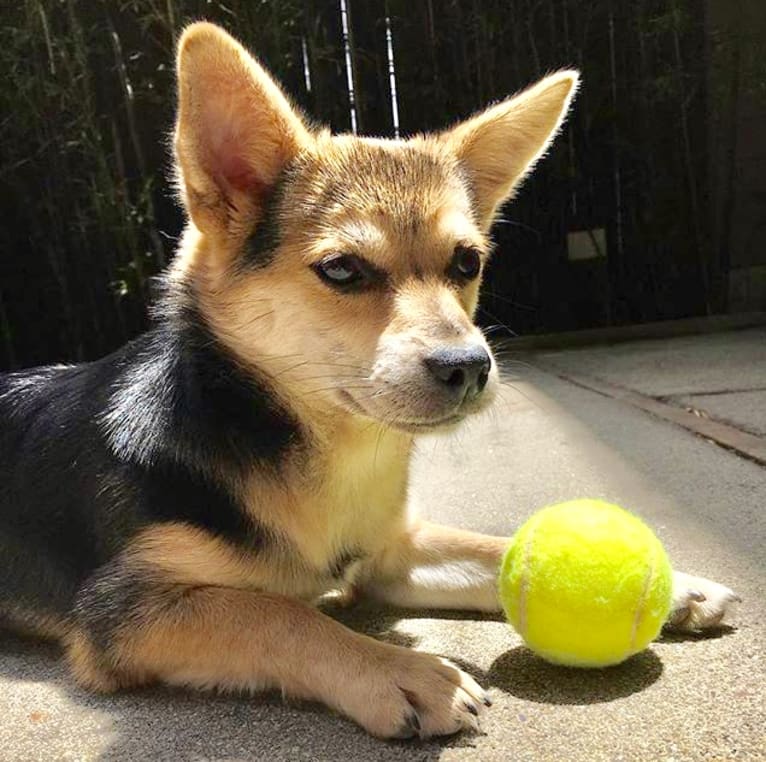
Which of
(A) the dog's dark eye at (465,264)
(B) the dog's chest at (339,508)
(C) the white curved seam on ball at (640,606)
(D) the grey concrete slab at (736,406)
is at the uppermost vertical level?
(A) the dog's dark eye at (465,264)

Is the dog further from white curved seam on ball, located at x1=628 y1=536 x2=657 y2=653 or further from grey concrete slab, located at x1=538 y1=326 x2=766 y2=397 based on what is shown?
grey concrete slab, located at x1=538 y1=326 x2=766 y2=397

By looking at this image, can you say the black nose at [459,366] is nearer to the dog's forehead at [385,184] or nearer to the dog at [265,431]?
the dog at [265,431]

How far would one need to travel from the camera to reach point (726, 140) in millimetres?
6066

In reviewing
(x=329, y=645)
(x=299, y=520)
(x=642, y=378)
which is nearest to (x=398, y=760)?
(x=329, y=645)

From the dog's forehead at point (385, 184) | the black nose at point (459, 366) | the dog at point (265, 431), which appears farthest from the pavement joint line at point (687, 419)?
the black nose at point (459, 366)

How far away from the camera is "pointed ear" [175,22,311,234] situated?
1660 mm

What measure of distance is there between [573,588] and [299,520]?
549 millimetres

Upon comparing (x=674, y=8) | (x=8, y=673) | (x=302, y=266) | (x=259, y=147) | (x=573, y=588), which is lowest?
(x=8, y=673)

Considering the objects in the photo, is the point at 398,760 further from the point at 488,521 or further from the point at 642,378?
the point at 642,378

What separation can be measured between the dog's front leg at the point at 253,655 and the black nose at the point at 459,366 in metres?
0.45

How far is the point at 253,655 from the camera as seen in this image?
4.78 feet

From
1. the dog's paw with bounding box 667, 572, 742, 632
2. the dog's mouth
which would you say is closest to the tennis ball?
the dog's paw with bounding box 667, 572, 742, 632

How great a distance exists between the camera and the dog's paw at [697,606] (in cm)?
155

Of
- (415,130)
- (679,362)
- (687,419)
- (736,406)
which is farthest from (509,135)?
(415,130)
